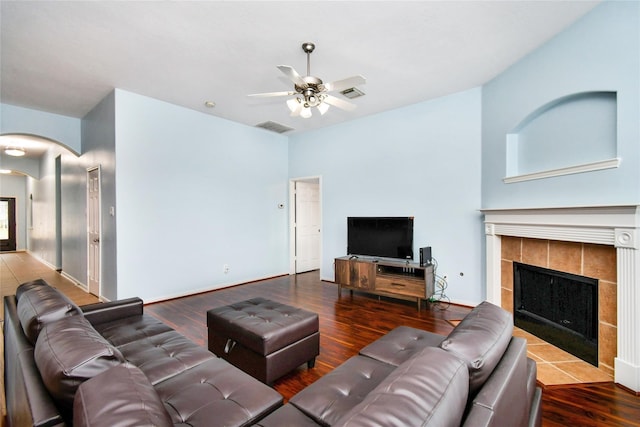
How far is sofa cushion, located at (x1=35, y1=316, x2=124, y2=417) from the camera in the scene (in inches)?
38.9

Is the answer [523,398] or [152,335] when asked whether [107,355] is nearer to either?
[152,335]

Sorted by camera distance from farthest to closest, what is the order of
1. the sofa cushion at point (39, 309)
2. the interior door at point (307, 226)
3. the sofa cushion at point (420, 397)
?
the interior door at point (307, 226) < the sofa cushion at point (39, 309) < the sofa cushion at point (420, 397)

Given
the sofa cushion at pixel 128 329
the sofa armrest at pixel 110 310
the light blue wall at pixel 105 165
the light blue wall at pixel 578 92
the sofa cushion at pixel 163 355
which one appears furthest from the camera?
the light blue wall at pixel 105 165

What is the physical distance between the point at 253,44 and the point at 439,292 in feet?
13.0

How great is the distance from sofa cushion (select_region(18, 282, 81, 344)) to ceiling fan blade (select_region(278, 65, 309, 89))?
2150 mm

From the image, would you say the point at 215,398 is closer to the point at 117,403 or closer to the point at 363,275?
the point at 117,403

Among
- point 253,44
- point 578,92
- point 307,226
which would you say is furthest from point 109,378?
point 307,226

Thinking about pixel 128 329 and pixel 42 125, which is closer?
pixel 128 329

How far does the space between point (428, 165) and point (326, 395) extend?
368 centimetres

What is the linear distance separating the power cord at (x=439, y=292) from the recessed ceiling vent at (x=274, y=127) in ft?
11.9

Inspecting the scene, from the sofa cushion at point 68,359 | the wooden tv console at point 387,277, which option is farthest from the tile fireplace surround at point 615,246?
the sofa cushion at point 68,359

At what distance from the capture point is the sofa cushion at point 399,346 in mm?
1798

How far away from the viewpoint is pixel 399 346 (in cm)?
193

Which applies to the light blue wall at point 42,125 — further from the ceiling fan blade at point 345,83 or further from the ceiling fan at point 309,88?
the ceiling fan blade at point 345,83
